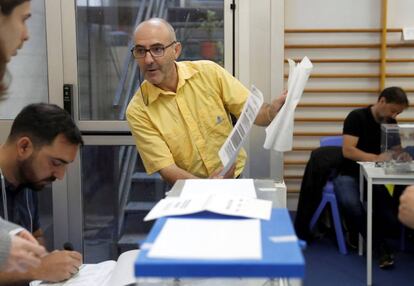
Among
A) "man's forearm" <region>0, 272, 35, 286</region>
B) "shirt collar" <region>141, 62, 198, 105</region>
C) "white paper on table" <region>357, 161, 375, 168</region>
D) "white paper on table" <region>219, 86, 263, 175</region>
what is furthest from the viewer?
"white paper on table" <region>357, 161, 375, 168</region>

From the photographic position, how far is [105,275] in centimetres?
156

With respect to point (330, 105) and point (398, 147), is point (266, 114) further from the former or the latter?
point (330, 105)

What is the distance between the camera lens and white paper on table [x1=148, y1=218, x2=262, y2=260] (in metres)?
0.64

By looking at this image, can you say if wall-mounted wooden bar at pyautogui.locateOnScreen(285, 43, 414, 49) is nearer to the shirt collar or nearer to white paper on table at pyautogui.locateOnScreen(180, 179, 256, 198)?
the shirt collar

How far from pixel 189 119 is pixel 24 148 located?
0.71m

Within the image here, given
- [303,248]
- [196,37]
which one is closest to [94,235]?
[196,37]

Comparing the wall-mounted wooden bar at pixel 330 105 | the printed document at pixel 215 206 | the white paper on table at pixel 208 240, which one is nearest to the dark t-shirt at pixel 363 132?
the wall-mounted wooden bar at pixel 330 105

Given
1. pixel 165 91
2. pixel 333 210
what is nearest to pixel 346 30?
pixel 333 210

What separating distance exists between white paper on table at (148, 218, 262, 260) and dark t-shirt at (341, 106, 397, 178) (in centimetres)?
321

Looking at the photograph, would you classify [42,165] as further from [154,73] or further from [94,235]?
[94,235]

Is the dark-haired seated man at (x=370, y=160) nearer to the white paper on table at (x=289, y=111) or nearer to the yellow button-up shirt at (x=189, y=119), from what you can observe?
the yellow button-up shirt at (x=189, y=119)

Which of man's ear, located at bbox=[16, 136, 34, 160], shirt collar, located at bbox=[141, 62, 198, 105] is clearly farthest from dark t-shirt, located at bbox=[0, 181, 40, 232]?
shirt collar, located at bbox=[141, 62, 198, 105]

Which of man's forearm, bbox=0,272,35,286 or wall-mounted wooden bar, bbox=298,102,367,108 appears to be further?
wall-mounted wooden bar, bbox=298,102,367,108

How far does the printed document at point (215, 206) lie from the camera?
2.75 ft
